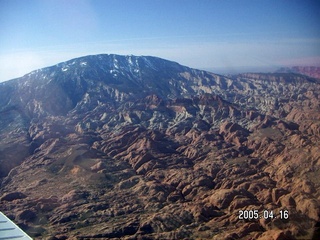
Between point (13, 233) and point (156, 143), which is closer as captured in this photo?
point (13, 233)

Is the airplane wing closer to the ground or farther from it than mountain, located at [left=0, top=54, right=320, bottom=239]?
farther from it

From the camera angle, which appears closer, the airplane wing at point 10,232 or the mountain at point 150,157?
the airplane wing at point 10,232

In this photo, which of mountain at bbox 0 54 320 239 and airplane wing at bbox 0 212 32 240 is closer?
airplane wing at bbox 0 212 32 240

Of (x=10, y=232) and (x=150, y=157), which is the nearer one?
(x=10, y=232)

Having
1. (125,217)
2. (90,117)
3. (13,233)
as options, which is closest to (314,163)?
(125,217)

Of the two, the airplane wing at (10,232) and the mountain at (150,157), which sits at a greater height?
the airplane wing at (10,232)

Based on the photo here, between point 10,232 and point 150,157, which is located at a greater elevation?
point 10,232

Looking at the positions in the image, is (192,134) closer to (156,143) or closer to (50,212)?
(156,143)

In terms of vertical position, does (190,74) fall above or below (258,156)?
above
